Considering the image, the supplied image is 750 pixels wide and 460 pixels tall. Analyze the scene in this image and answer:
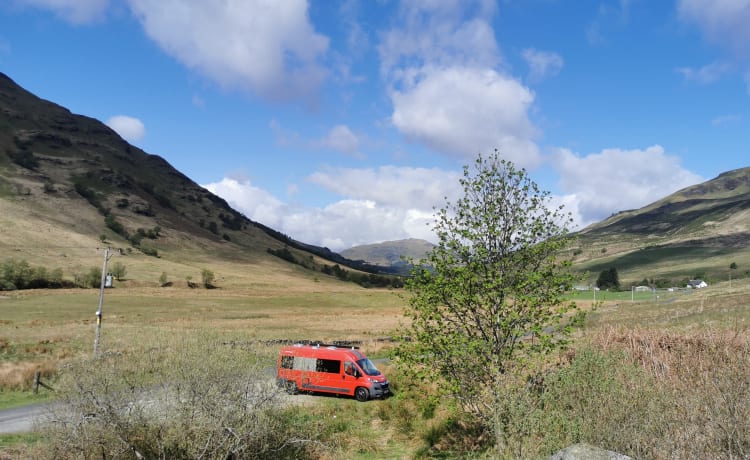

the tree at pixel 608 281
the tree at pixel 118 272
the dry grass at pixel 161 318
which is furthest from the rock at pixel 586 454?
the tree at pixel 608 281

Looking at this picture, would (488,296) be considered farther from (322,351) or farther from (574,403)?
(322,351)

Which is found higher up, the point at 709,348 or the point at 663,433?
the point at 709,348

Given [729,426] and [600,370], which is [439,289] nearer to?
[600,370]

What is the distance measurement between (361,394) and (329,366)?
2.31 m

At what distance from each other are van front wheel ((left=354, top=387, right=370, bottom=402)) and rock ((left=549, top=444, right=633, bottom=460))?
15331 millimetres

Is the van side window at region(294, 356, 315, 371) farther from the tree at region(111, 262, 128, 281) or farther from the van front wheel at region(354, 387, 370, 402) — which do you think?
the tree at region(111, 262, 128, 281)

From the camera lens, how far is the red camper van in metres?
23.8

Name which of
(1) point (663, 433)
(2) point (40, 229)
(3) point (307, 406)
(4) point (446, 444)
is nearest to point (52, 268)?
(2) point (40, 229)

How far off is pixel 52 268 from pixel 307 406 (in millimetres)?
123096

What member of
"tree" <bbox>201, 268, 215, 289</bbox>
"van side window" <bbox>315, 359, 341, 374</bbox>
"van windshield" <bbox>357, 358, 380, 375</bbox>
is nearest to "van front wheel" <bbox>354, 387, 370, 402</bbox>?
"van windshield" <bbox>357, 358, 380, 375</bbox>

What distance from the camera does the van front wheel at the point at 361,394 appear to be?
77.2 feet

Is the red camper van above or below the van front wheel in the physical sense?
above

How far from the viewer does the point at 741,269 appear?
655ft

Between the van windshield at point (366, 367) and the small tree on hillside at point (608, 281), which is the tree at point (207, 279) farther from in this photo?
the small tree on hillside at point (608, 281)
